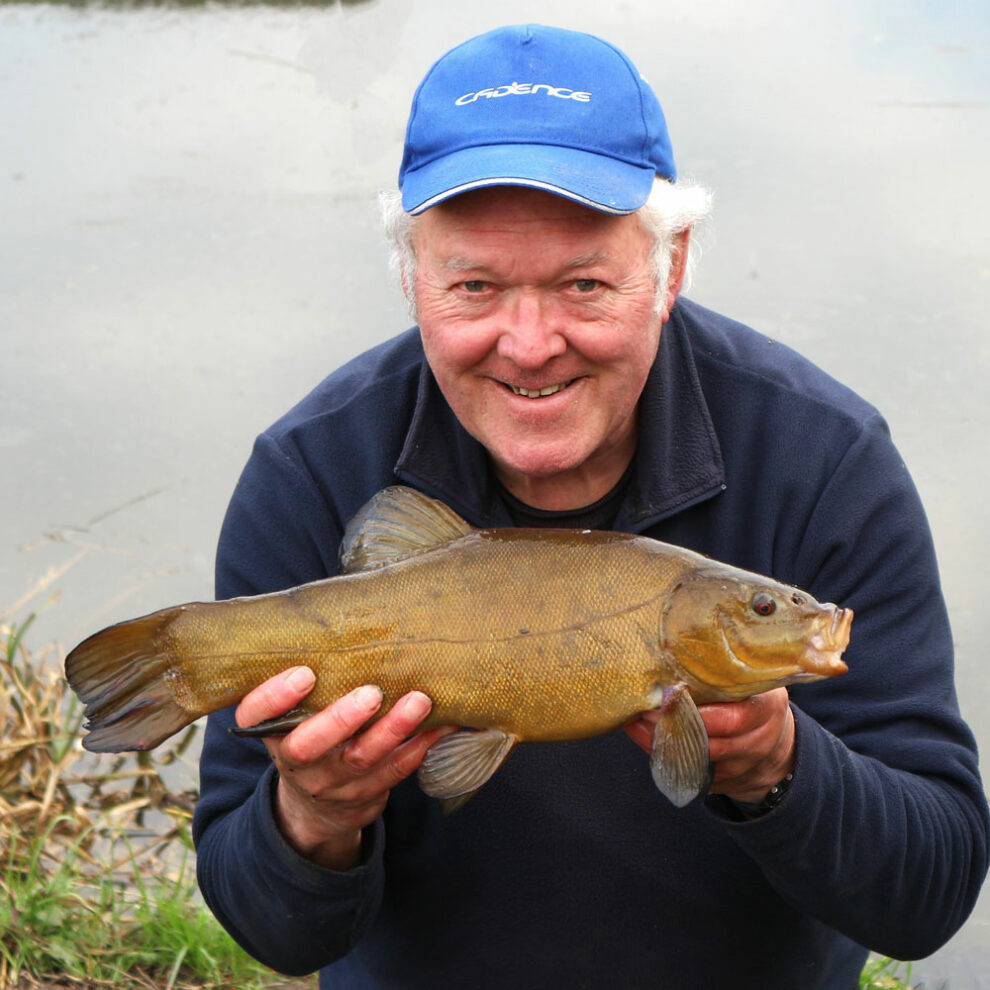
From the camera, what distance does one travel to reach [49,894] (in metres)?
3.21

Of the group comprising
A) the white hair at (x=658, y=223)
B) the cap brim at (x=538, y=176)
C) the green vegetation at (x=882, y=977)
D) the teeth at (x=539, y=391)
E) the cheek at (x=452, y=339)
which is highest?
the cap brim at (x=538, y=176)

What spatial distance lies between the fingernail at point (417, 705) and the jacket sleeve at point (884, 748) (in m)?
0.51

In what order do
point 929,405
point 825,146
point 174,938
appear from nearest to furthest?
point 174,938
point 929,405
point 825,146

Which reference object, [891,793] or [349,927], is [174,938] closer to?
[349,927]

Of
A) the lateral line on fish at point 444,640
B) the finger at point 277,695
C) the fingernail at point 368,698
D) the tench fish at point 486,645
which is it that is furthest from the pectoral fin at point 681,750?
the finger at point 277,695

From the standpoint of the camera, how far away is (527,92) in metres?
2.30

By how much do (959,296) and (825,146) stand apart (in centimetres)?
100

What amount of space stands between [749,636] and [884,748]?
1.70ft

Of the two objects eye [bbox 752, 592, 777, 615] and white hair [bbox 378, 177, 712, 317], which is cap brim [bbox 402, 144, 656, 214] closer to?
white hair [bbox 378, 177, 712, 317]

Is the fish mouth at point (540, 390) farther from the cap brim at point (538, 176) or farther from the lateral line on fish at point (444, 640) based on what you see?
the lateral line on fish at point (444, 640)

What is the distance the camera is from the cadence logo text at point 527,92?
7.54 ft

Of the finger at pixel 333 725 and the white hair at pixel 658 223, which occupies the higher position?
the white hair at pixel 658 223

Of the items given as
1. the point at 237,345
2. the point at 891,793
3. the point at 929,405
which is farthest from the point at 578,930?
the point at 237,345

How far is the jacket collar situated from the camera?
2445mm
